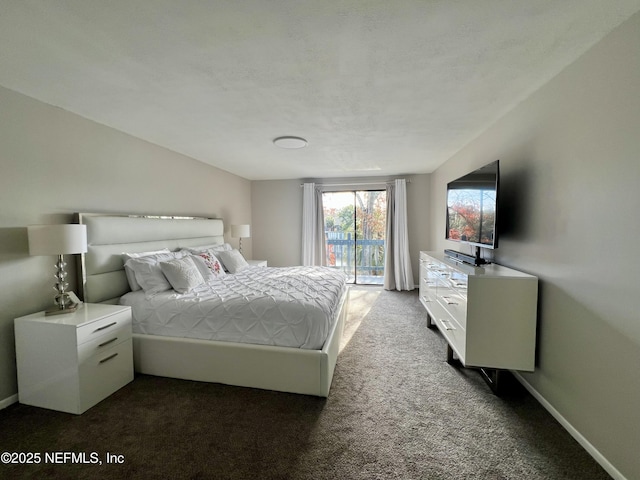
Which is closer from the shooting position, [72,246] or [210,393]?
[72,246]

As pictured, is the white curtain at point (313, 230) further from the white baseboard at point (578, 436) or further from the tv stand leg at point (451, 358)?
the white baseboard at point (578, 436)

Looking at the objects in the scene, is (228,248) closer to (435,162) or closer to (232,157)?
(232,157)

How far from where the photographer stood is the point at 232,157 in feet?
13.1

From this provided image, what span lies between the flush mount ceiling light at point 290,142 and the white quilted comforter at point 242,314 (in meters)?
1.71

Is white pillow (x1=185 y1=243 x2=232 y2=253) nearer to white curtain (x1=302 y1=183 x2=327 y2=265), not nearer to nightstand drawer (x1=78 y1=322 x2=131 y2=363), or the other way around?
nightstand drawer (x1=78 y1=322 x2=131 y2=363)

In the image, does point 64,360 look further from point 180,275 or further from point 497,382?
point 497,382

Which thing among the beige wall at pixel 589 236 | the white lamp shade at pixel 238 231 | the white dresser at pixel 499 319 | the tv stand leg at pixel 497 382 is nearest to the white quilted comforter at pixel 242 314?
the white dresser at pixel 499 319

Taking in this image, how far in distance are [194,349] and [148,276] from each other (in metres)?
0.93

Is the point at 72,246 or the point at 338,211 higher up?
the point at 338,211

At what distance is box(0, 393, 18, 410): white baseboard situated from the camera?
1.95 metres

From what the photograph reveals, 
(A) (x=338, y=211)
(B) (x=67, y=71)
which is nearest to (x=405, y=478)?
(B) (x=67, y=71)

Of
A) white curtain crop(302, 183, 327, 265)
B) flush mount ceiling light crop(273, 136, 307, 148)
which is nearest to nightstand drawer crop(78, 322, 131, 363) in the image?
flush mount ceiling light crop(273, 136, 307, 148)

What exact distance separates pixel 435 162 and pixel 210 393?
4.45m

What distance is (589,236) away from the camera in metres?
1.57
